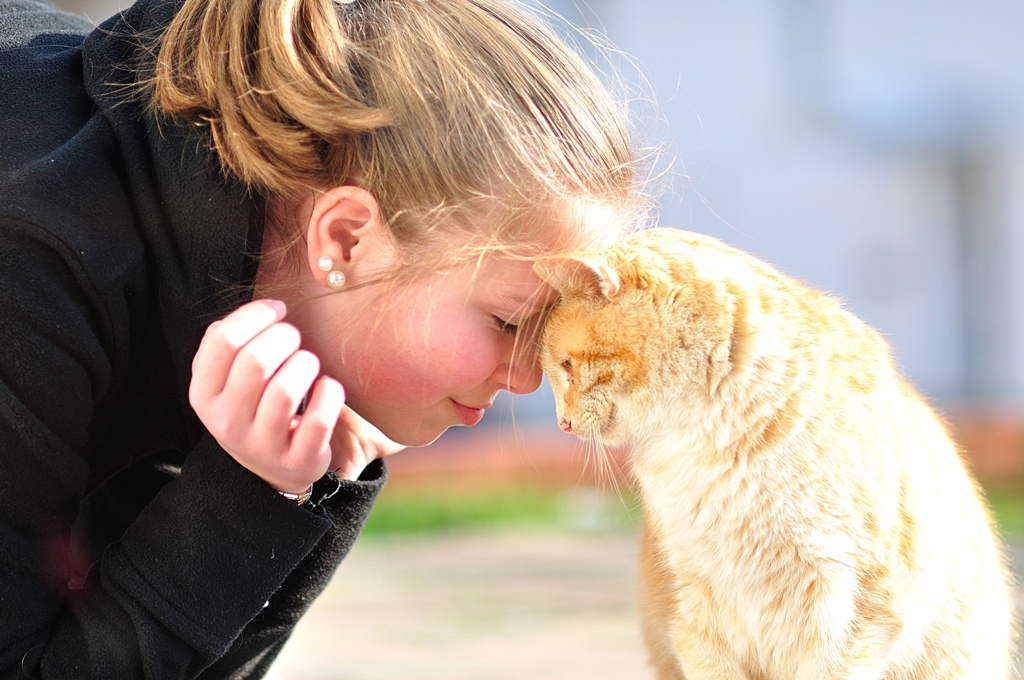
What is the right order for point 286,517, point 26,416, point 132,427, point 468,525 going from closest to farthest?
1. point 26,416
2. point 286,517
3. point 132,427
4. point 468,525

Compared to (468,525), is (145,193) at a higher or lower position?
higher

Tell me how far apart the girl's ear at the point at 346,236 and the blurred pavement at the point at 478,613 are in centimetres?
69

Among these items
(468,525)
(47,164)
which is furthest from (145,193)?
(468,525)

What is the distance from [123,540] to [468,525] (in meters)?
2.83

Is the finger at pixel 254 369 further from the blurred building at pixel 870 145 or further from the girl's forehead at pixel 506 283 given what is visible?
the blurred building at pixel 870 145

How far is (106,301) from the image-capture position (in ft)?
4.02

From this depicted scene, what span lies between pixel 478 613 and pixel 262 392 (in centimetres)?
174

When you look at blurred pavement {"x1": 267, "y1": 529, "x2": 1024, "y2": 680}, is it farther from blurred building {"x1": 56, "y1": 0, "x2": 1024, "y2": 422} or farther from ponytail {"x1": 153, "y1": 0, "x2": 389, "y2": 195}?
blurred building {"x1": 56, "y1": 0, "x2": 1024, "y2": 422}

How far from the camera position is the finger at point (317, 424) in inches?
46.0

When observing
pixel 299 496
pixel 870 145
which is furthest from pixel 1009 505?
pixel 299 496

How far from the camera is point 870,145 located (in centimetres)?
520

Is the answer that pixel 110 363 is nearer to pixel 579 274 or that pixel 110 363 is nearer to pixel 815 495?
pixel 579 274

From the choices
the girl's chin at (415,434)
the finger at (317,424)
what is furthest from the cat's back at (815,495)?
the finger at (317,424)

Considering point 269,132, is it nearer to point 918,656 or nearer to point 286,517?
point 286,517
